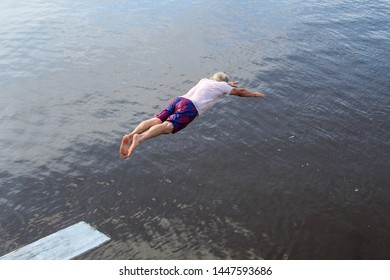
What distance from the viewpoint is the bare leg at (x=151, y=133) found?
767cm

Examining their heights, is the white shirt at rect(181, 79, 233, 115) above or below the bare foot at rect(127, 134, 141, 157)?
above

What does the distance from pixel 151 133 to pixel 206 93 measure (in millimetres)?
1710

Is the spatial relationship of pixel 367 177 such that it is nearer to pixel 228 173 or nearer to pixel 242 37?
pixel 228 173

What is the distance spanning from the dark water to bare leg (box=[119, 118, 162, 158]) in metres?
1.32

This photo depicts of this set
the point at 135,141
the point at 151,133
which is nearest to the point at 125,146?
the point at 135,141

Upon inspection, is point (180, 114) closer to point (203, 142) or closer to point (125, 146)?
point (125, 146)

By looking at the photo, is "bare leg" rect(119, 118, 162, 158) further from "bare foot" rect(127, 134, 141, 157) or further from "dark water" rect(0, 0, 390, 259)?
"dark water" rect(0, 0, 390, 259)

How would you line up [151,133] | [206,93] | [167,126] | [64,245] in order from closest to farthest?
[64,245] < [151,133] < [167,126] < [206,93]

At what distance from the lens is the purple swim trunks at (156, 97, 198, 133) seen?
27.8ft

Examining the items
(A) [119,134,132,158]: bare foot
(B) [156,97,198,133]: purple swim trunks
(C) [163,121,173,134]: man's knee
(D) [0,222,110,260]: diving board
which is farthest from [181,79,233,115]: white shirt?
(D) [0,222,110,260]: diving board

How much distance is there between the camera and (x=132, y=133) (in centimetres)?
799

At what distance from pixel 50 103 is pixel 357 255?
9510mm

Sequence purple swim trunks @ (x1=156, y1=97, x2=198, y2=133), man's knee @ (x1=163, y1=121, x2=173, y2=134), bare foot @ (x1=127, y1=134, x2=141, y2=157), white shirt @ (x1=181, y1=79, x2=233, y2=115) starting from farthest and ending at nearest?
white shirt @ (x1=181, y1=79, x2=233, y2=115)
purple swim trunks @ (x1=156, y1=97, x2=198, y2=133)
man's knee @ (x1=163, y1=121, x2=173, y2=134)
bare foot @ (x1=127, y1=134, x2=141, y2=157)

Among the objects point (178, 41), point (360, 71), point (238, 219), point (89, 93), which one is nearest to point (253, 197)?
point (238, 219)
